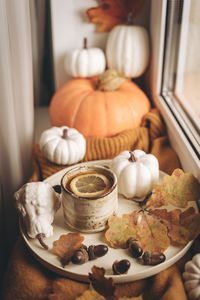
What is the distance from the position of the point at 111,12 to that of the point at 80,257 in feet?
3.37

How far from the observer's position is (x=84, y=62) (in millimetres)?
1285

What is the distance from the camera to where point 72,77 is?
144 cm

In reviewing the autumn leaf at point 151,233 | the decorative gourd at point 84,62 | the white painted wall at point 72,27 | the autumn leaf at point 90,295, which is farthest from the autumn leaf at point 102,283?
the white painted wall at point 72,27

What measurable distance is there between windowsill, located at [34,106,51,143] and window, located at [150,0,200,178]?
0.52 m

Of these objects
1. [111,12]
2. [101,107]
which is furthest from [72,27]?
[101,107]

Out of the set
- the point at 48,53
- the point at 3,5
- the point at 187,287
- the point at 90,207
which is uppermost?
the point at 3,5

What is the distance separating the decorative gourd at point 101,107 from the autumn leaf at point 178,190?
0.40m

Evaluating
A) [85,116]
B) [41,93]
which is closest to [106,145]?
[85,116]

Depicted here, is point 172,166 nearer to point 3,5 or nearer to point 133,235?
point 133,235

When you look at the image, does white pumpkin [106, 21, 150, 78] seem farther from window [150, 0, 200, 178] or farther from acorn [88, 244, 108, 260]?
acorn [88, 244, 108, 260]

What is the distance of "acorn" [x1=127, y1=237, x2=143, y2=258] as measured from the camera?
2.27 ft

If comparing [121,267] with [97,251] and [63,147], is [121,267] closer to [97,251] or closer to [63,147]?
[97,251]

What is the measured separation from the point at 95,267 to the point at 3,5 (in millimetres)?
690

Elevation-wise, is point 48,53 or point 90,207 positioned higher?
point 48,53
